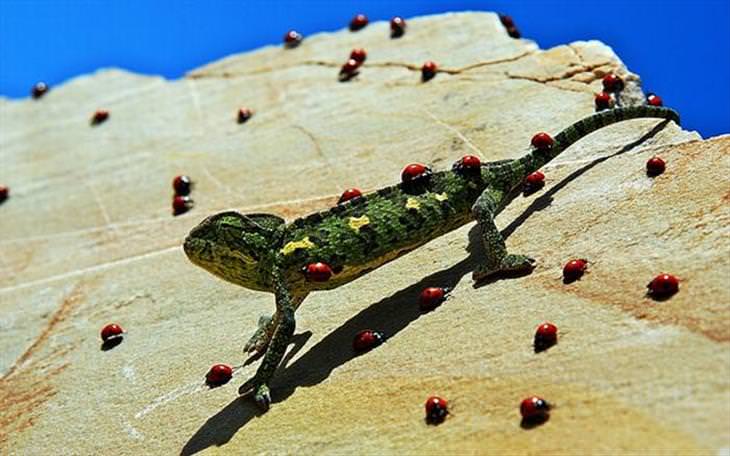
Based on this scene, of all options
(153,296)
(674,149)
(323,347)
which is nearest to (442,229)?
(323,347)

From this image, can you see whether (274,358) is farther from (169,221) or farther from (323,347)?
(169,221)

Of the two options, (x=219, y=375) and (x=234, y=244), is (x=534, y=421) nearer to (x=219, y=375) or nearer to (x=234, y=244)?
(x=234, y=244)

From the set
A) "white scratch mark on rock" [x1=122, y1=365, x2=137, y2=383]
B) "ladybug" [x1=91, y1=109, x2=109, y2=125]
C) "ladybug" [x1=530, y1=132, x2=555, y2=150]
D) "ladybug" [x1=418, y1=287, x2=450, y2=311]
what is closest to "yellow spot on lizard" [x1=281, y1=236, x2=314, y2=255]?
"ladybug" [x1=418, y1=287, x2=450, y2=311]

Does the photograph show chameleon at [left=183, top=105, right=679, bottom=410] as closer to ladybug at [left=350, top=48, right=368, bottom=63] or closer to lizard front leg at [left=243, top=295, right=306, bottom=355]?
lizard front leg at [left=243, top=295, right=306, bottom=355]

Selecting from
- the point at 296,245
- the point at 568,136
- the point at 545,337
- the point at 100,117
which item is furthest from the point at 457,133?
the point at 100,117

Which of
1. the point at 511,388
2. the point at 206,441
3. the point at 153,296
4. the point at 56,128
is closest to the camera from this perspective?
the point at 511,388

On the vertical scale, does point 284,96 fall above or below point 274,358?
above

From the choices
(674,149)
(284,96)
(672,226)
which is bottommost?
(672,226)
